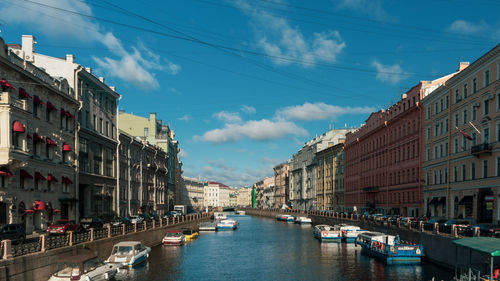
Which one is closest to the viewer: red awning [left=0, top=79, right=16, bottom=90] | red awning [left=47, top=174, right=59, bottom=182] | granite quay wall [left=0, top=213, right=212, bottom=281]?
granite quay wall [left=0, top=213, right=212, bottom=281]

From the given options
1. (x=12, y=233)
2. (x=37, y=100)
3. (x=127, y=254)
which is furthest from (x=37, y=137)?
(x=127, y=254)

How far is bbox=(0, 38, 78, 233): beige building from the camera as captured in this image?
38.2m

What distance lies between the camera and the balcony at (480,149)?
49.7m

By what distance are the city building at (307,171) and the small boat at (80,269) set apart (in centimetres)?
11324

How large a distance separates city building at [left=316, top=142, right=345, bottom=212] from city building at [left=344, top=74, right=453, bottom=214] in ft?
31.0

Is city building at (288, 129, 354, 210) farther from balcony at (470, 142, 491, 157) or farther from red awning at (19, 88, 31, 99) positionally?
red awning at (19, 88, 31, 99)

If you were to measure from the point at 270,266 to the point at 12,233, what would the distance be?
22.1m

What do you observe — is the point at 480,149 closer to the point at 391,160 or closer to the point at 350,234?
the point at 350,234

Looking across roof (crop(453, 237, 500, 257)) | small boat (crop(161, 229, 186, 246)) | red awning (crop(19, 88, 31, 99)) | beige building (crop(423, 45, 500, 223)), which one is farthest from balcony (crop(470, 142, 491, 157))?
red awning (crop(19, 88, 31, 99))

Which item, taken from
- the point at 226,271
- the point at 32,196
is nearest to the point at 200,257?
the point at 226,271

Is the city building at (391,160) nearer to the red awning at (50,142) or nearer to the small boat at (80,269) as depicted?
the red awning at (50,142)

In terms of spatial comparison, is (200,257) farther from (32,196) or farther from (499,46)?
(499,46)

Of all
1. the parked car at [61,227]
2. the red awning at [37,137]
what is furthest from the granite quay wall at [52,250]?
the red awning at [37,137]

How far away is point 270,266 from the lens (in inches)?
1714
